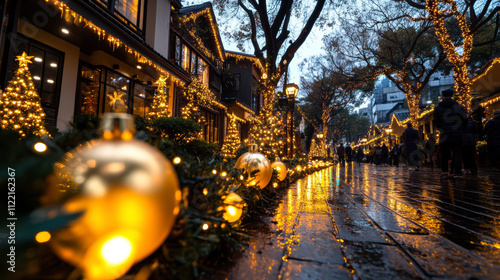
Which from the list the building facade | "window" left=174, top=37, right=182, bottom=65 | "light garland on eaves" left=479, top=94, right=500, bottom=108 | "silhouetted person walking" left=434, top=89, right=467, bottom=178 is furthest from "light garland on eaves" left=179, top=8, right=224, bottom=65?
"light garland on eaves" left=479, top=94, right=500, bottom=108

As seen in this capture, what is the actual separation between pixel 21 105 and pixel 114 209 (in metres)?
6.24

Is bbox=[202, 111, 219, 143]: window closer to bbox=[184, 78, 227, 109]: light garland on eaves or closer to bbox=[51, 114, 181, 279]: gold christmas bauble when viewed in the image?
bbox=[184, 78, 227, 109]: light garland on eaves

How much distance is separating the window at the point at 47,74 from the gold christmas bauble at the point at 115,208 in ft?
24.9

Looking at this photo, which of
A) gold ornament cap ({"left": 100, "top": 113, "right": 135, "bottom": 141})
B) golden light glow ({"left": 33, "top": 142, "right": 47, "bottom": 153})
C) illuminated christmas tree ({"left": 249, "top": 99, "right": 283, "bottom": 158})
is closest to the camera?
gold ornament cap ({"left": 100, "top": 113, "right": 135, "bottom": 141})

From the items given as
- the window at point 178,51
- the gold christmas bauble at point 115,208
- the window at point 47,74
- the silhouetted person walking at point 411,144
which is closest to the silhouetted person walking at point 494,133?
the silhouetted person walking at point 411,144

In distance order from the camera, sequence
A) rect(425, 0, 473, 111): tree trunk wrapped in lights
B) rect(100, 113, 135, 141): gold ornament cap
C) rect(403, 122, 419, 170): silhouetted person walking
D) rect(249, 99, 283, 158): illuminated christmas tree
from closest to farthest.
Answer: rect(100, 113, 135, 141): gold ornament cap
rect(249, 99, 283, 158): illuminated christmas tree
rect(425, 0, 473, 111): tree trunk wrapped in lights
rect(403, 122, 419, 170): silhouetted person walking

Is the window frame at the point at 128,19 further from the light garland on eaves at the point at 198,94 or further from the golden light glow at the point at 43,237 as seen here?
the golden light glow at the point at 43,237

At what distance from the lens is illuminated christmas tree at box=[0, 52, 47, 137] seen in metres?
4.78

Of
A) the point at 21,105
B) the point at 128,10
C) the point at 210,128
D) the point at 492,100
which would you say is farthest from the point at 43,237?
the point at 492,100

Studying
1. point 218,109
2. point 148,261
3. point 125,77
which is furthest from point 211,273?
point 218,109

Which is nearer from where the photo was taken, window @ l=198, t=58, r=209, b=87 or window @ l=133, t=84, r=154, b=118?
window @ l=133, t=84, r=154, b=118

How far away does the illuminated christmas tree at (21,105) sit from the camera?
4781 mm

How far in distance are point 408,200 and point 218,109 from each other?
16.6m

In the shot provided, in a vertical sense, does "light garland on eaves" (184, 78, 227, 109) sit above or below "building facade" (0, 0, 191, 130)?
above
